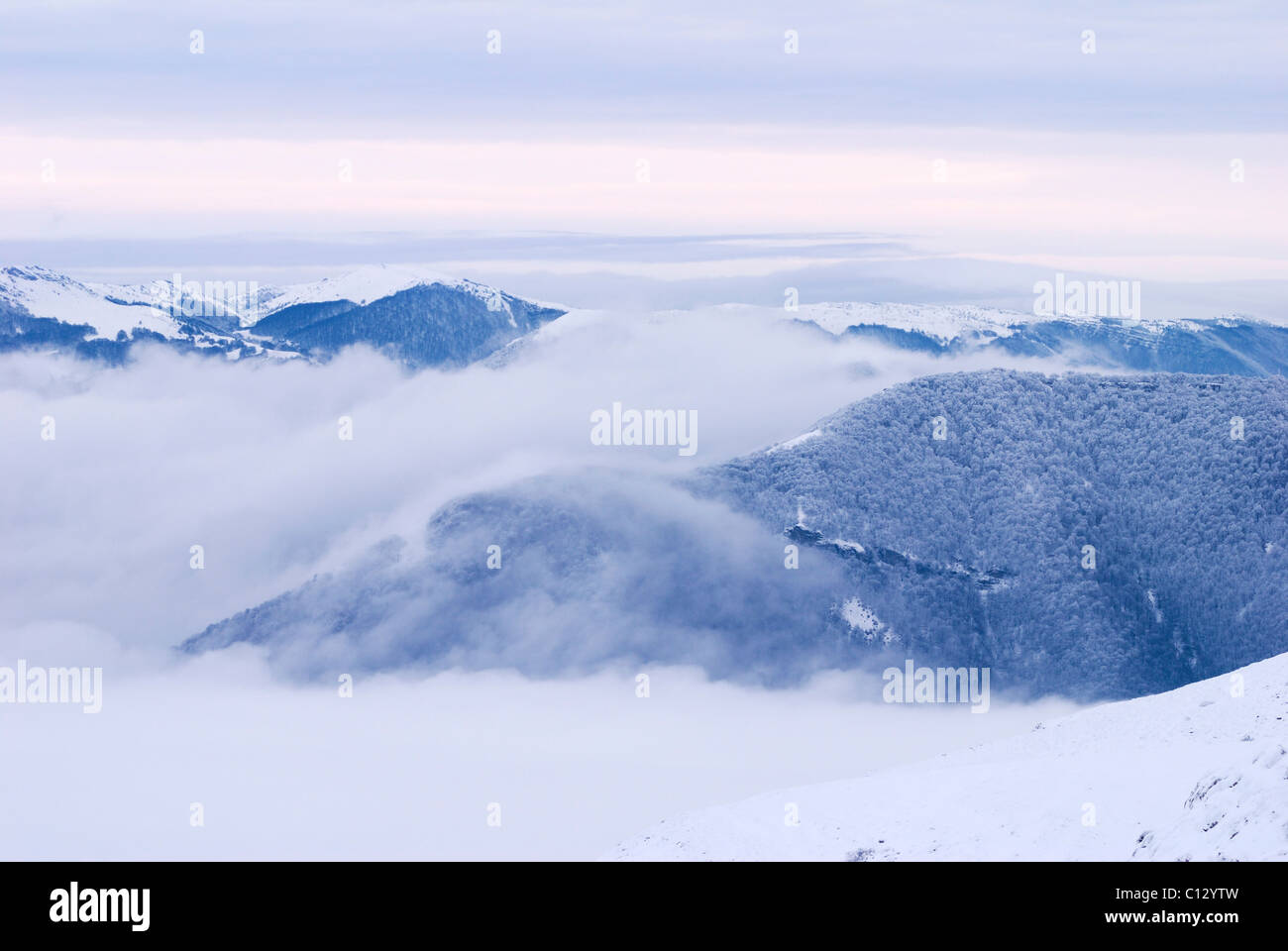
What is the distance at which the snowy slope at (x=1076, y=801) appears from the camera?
155 ft

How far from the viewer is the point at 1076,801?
59656 mm

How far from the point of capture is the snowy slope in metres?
47.1

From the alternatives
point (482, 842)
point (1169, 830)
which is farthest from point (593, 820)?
point (1169, 830)

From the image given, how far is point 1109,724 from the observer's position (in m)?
82.4
